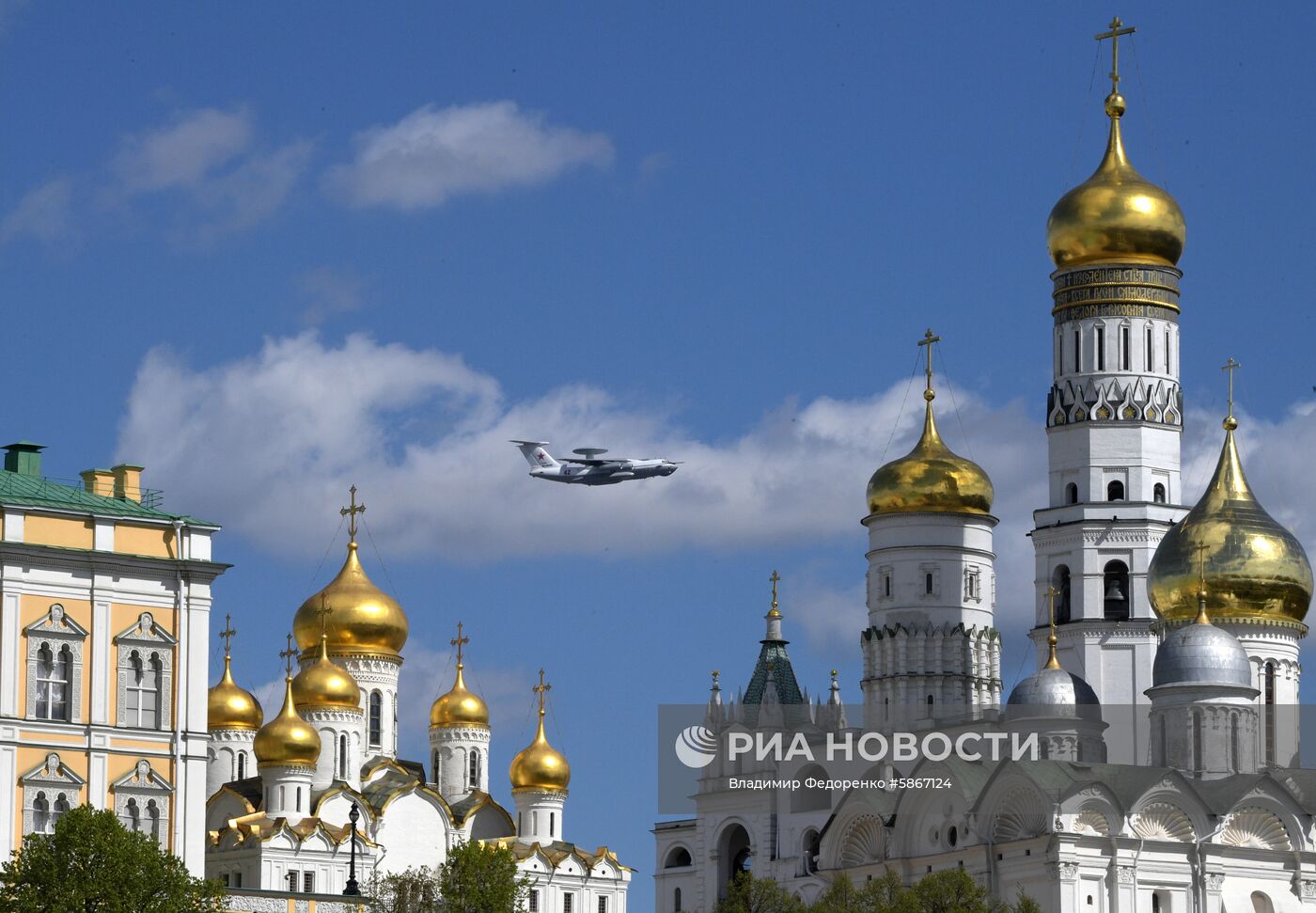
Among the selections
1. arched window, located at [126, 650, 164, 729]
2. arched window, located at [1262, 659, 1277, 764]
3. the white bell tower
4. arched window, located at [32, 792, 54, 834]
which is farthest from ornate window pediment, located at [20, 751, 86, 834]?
arched window, located at [1262, 659, 1277, 764]

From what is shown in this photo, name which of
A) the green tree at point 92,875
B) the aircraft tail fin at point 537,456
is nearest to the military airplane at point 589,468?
the aircraft tail fin at point 537,456

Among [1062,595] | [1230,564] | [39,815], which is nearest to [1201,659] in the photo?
[1230,564]

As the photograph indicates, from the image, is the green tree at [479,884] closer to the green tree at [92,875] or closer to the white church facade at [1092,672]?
the green tree at [92,875]

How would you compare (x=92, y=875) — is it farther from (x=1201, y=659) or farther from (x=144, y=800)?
→ (x=1201, y=659)

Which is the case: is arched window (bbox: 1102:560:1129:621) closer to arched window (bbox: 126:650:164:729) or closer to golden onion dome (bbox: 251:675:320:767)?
golden onion dome (bbox: 251:675:320:767)

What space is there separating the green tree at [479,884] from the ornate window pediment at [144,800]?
4378mm

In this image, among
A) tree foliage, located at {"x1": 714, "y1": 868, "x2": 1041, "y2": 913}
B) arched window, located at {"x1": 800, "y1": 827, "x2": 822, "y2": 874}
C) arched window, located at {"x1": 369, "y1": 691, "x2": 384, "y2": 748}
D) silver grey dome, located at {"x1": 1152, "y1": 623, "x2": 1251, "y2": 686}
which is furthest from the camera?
arched window, located at {"x1": 369, "y1": 691, "x2": 384, "y2": 748}

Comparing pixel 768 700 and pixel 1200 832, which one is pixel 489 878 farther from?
pixel 768 700

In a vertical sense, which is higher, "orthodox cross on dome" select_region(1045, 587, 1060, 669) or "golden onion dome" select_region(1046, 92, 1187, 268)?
"golden onion dome" select_region(1046, 92, 1187, 268)

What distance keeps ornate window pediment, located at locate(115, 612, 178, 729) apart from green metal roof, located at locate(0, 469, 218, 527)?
1573 mm

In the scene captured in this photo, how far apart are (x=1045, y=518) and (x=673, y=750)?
10.2 m

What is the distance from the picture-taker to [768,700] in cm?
7800

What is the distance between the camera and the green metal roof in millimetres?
50375

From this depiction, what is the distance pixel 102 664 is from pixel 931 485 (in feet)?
96.8
